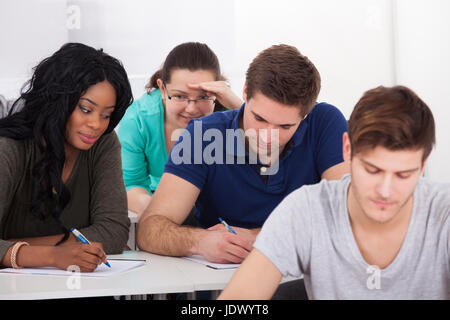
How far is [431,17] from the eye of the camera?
13.2 ft

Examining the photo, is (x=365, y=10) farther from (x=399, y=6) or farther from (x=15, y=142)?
(x=15, y=142)

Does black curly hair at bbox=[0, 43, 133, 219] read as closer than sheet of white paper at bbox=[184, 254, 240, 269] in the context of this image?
No

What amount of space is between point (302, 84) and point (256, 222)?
531 mm

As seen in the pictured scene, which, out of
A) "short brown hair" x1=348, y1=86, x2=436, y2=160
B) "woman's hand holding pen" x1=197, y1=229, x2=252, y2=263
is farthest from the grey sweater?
"short brown hair" x1=348, y1=86, x2=436, y2=160

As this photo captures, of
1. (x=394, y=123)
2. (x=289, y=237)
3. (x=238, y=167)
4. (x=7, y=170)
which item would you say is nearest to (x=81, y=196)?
(x=7, y=170)

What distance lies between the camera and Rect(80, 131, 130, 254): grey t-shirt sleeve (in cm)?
181

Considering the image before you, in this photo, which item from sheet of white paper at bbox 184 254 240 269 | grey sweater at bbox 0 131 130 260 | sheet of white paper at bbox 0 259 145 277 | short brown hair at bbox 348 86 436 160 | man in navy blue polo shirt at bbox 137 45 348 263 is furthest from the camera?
man in navy blue polo shirt at bbox 137 45 348 263

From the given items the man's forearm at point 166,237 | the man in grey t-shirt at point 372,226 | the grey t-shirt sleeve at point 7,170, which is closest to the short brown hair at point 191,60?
the man's forearm at point 166,237

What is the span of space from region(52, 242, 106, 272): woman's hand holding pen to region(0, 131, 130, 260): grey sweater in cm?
23

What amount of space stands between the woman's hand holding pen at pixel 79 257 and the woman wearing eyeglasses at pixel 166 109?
0.98 m

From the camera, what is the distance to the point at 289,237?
4.09 feet

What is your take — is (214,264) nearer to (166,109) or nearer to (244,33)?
(166,109)

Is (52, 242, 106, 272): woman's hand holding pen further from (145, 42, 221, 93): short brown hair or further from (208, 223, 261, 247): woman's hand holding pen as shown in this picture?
(145, 42, 221, 93): short brown hair

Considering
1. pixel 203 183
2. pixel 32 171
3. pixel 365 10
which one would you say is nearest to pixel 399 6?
pixel 365 10
